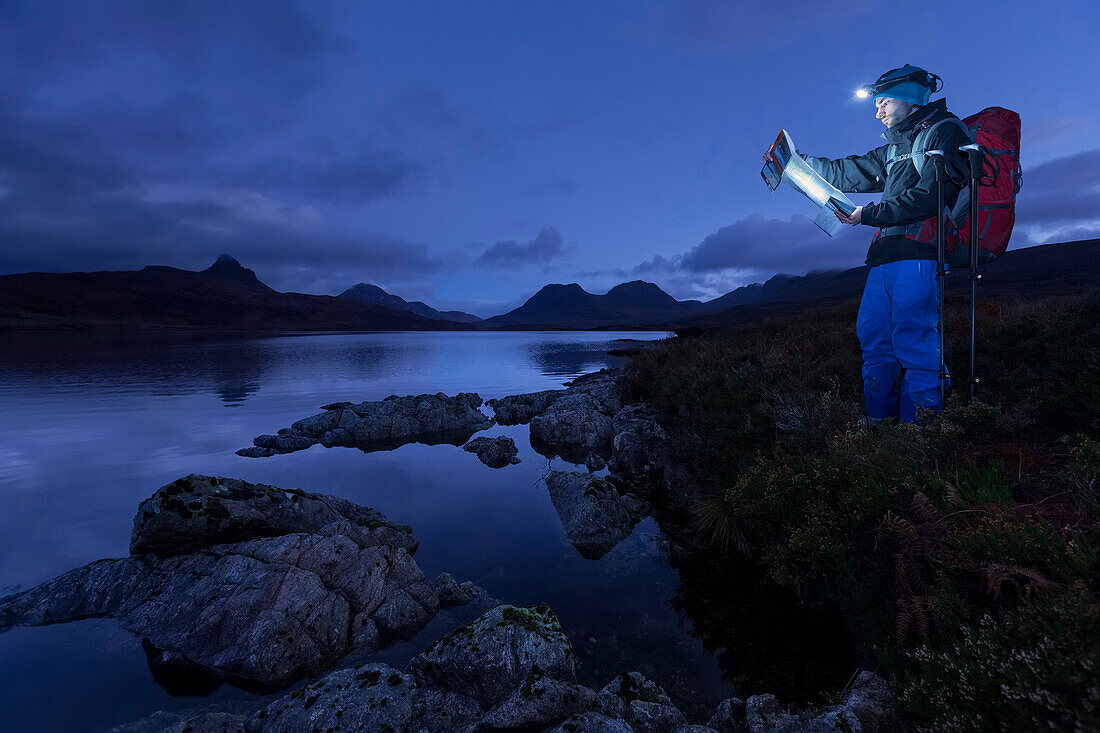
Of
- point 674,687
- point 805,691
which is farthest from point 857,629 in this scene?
point 674,687

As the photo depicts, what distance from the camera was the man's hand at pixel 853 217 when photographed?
5.41m

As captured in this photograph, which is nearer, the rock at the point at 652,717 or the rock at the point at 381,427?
the rock at the point at 652,717

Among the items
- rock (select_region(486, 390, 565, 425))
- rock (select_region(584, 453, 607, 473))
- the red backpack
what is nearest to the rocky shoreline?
rock (select_region(584, 453, 607, 473))

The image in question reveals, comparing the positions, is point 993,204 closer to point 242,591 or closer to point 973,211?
point 973,211

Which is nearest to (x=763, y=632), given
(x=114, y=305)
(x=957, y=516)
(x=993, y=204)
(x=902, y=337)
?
(x=957, y=516)

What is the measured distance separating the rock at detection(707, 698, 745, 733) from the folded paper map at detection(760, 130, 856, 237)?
210 inches

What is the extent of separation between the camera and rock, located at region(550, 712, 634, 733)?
3.23 metres

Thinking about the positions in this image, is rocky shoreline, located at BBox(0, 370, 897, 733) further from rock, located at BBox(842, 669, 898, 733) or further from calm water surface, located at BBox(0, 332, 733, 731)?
calm water surface, located at BBox(0, 332, 733, 731)

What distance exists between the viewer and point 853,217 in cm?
548

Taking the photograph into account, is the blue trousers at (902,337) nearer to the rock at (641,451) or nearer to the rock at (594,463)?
the rock at (641,451)

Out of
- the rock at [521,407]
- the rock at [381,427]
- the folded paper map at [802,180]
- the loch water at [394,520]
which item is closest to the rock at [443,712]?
the loch water at [394,520]

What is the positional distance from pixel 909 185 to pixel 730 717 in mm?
6006

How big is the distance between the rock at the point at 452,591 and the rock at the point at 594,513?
2065 mm

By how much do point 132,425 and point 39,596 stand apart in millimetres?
16749
